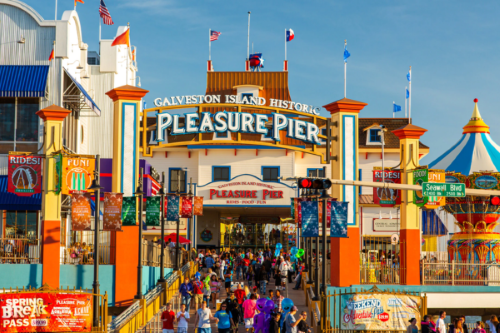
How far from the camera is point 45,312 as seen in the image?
17156 millimetres

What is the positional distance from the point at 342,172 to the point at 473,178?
740 cm

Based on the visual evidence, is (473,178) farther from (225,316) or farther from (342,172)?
(225,316)

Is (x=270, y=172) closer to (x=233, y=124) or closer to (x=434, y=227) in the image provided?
(x=434, y=227)

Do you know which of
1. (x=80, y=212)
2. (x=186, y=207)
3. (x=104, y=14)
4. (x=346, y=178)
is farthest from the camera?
(x=104, y=14)

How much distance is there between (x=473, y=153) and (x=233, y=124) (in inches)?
601

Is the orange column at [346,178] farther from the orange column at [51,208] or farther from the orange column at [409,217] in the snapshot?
the orange column at [51,208]

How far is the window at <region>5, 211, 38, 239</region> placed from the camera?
30.2m

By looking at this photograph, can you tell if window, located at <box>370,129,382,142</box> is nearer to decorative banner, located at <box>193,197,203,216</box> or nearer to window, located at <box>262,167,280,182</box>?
window, located at <box>262,167,280,182</box>

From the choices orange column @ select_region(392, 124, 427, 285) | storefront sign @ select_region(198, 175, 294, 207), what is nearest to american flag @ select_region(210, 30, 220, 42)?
storefront sign @ select_region(198, 175, 294, 207)

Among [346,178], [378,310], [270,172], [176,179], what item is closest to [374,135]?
[270,172]

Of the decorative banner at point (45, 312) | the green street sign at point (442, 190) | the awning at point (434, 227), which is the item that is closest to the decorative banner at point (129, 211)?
the decorative banner at point (45, 312)

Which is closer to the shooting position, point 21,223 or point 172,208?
point 172,208

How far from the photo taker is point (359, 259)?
25.3 meters

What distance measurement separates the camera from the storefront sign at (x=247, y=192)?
157 ft
